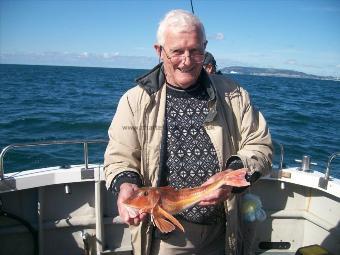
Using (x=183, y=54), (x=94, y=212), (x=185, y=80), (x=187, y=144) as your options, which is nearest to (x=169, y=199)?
(x=187, y=144)

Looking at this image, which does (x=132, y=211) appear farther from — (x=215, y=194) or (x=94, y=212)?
(x=94, y=212)

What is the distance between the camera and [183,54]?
277cm

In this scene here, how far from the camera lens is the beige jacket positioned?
9.49ft

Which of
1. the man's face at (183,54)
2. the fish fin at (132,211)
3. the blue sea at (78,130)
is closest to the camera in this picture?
the fish fin at (132,211)

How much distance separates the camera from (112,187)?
2.85m

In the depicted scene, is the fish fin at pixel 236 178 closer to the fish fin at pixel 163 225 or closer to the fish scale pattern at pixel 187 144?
the fish scale pattern at pixel 187 144

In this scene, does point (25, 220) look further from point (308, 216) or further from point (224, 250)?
point (308, 216)

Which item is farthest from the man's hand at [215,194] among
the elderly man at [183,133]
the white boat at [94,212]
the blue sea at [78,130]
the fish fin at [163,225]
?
the blue sea at [78,130]

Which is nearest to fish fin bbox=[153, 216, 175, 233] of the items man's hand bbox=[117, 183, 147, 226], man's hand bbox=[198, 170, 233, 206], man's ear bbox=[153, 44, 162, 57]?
man's hand bbox=[117, 183, 147, 226]

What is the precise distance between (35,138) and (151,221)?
14.7 metres

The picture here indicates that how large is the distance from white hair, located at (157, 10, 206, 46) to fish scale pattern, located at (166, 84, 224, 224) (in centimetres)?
46

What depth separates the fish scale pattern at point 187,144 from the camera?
291cm

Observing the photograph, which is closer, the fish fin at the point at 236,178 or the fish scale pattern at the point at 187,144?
the fish fin at the point at 236,178

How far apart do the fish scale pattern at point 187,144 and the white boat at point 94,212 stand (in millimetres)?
2044
